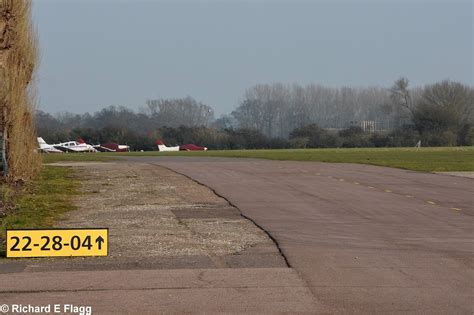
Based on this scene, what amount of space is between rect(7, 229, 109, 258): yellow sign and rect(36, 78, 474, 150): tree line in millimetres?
54495

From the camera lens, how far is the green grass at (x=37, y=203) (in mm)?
15285

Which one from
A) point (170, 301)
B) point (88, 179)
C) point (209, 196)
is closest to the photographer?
point (170, 301)

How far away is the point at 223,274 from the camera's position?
9.80 metres

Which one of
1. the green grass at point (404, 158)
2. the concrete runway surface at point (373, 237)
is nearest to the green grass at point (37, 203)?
the concrete runway surface at point (373, 237)

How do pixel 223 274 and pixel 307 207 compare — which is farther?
pixel 307 207

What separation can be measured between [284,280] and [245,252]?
2148 mm

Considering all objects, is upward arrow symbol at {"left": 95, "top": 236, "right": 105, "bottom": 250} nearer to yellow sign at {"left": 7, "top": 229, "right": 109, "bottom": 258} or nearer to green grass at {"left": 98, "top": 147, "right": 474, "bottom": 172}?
yellow sign at {"left": 7, "top": 229, "right": 109, "bottom": 258}

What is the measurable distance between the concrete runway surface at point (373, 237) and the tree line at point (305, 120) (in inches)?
1783

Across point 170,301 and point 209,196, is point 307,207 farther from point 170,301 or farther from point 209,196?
point 170,301

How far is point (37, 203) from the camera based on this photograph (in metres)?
19.4

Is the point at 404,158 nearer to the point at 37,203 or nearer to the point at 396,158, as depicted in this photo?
the point at 396,158

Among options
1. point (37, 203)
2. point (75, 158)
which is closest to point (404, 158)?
point (75, 158)

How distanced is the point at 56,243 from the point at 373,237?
5.20 m

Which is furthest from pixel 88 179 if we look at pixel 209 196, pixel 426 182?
pixel 426 182
